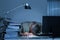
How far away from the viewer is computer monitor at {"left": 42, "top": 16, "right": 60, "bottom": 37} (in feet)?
11.8

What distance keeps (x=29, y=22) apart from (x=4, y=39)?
2.80ft

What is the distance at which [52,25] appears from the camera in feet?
11.8

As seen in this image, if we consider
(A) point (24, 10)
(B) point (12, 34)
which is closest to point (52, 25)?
(A) point (24, 10)

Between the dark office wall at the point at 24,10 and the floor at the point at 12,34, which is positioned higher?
the dark office wall at the point at 24,10

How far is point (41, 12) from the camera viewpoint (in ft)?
12.8

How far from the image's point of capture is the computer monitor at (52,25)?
3.61 metres

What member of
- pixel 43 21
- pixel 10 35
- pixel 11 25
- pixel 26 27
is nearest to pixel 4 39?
pixel 10 35

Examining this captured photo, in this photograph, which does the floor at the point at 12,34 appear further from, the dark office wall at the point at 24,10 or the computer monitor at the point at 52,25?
the dark office wall at the point at 24,10

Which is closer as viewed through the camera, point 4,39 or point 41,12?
point 4,39

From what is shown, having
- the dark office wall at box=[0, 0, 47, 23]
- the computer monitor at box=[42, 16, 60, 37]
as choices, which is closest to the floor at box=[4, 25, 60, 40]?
the computer monitor at box=[42, 16, 60, 37]

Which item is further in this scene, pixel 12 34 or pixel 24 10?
pixel 24 10

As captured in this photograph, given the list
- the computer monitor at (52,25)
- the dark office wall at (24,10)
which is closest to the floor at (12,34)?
the computer monitor at (52,25)

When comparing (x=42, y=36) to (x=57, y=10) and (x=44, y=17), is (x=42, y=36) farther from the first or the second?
(x=57, y=10)

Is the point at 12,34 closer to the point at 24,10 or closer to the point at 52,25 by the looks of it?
the point at 24,10
